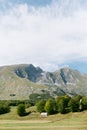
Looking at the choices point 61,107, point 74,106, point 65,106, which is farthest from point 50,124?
point 65,106

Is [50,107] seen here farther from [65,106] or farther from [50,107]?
[65,106]

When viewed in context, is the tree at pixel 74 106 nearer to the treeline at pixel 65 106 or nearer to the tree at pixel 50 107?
the treeline at pixel 65 106

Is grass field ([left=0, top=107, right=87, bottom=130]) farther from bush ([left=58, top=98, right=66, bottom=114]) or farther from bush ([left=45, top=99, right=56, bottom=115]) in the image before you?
bush ([left=45, top=99, right=56, bottom=115])

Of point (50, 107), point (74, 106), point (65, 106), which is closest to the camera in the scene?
point (74, 106)

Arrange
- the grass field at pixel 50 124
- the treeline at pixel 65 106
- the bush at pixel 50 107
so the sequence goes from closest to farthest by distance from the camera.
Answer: the grass field at pixel 50 124 < the treeline at pixel 65 106 < the bush at pixel 50 107

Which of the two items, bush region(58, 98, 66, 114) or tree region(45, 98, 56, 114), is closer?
bush region(58, 98, 66, 114)

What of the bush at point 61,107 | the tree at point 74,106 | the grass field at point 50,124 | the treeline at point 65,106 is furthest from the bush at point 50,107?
the tree at point 74,106

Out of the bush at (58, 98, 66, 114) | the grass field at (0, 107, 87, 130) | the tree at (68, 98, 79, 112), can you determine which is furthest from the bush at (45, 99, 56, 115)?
the tree at (68, 98, 79, 112)

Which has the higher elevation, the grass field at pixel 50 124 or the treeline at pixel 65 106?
the treeline at pixel 65 106

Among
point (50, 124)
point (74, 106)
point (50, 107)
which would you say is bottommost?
point (50, 124)

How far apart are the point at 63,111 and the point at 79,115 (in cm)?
1751

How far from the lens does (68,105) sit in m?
189

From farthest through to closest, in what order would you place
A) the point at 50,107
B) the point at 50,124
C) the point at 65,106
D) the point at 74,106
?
the point at 50,107
the point at 65,106
the point at 74,106
the point at 50,124

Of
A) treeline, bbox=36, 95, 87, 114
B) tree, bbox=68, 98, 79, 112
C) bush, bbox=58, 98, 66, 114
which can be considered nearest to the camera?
bush, bbox=58, 98, 66, 114
